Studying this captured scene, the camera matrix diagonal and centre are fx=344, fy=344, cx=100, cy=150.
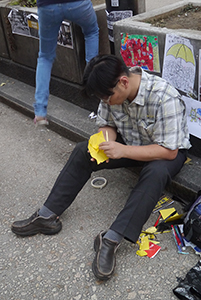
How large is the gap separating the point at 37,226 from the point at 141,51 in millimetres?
1664

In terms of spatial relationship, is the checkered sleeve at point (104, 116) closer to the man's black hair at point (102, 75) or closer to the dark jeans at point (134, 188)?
the dark jeans at point (134, 188)

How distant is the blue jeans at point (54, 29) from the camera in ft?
10.1

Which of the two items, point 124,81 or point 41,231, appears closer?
point 124,81

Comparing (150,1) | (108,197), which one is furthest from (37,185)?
(150,1)

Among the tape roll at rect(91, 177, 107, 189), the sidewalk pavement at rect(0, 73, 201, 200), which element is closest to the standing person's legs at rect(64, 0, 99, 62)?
the sidewalk pavement at rect(0, 73, 201, 200)

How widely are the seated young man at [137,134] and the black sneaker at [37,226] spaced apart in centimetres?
38

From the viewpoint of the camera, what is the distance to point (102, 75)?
210 centimetres

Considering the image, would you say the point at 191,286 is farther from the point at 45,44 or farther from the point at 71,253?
the point at 45,44

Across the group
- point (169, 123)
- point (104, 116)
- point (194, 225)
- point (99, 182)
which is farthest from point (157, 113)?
point (99, 182)

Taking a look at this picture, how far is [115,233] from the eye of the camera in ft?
7.52

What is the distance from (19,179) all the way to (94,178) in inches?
28.9

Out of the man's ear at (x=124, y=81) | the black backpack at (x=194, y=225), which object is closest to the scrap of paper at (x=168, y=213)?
the black backpack at (x=194, y=225)

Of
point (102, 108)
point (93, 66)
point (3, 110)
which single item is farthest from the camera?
point (3, 110)

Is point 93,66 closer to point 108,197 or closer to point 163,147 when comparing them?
point 163,147
